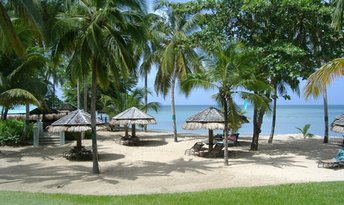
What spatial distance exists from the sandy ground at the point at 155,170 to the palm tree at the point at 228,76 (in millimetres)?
1988

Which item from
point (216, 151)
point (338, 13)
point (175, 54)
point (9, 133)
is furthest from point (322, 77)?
point (9, 133)

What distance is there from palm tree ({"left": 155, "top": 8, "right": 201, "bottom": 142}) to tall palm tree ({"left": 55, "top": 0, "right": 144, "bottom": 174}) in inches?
371

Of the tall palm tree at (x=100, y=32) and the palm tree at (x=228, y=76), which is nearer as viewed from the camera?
the tall palm tree at (x=100, y=32)

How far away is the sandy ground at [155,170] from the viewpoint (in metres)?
11.5

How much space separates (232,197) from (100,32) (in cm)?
670

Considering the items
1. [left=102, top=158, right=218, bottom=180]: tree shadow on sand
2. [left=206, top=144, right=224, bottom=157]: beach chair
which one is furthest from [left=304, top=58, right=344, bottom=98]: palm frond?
[left=206, top=144, right=224, bottom=157]: beach chair

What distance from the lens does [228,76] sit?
1478 cm

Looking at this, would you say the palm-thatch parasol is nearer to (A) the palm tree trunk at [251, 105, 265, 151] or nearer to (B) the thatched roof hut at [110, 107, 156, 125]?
(B) the thatched roof hut at [110, 107, 156, 125]

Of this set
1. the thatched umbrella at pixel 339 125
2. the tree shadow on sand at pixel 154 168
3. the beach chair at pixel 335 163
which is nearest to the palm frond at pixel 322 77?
the tree shadow on sand at pixel 154 168

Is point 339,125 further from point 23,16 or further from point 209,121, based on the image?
point 23,16

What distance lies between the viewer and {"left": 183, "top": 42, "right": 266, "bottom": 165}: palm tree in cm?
1477

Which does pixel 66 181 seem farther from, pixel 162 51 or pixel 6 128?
pixel 162 51

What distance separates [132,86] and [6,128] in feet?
54.5

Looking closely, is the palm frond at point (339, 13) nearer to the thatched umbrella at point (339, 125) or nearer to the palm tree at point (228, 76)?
the palm tree at point (228, 76)
